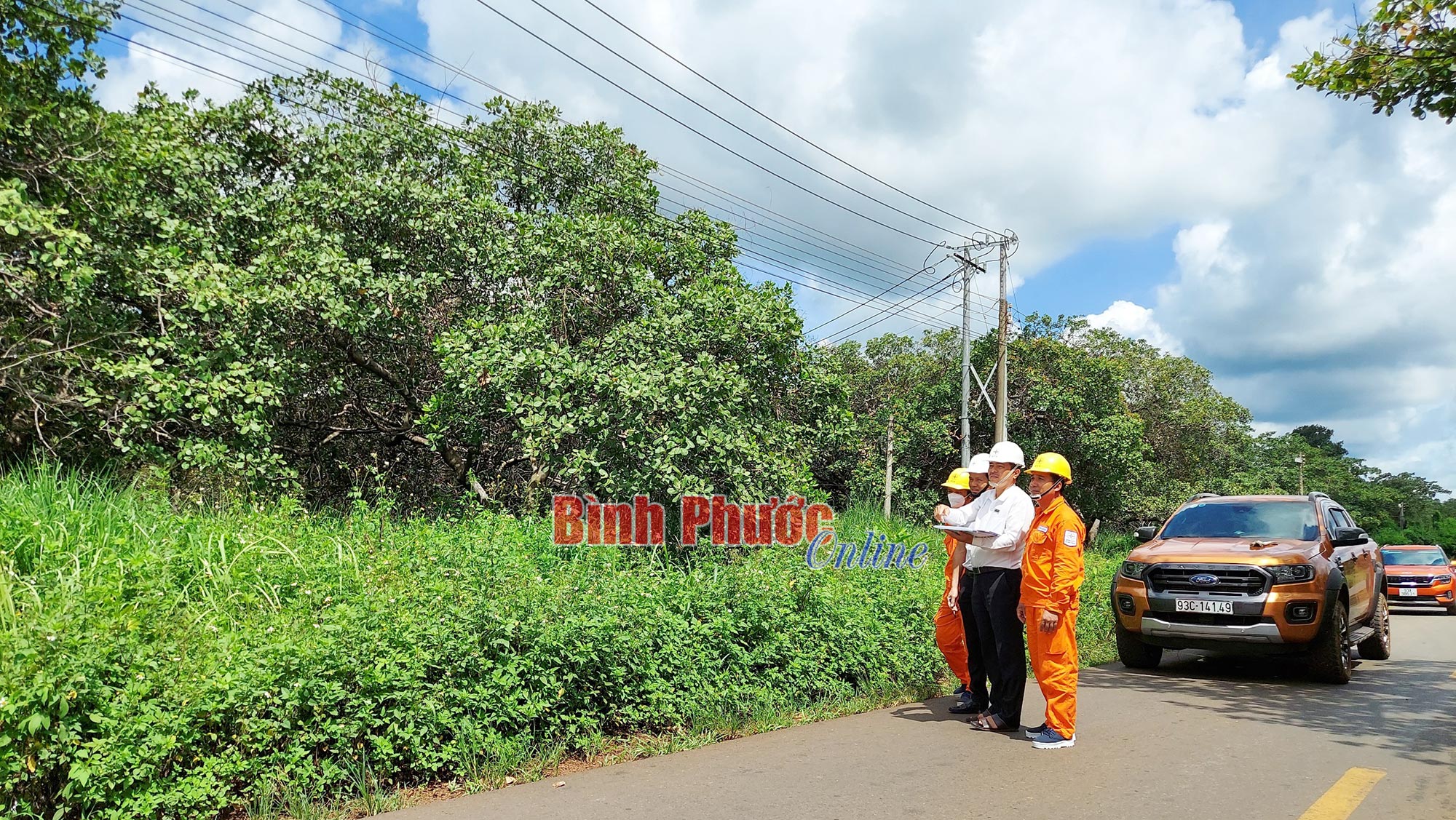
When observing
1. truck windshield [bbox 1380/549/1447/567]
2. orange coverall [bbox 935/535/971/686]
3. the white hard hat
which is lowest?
orange coverall [bbox 935/535/971/686]

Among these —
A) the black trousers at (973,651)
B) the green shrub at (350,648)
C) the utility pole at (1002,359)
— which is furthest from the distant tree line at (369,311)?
the utility pole at (1002,359)

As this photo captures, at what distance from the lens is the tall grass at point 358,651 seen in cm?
402

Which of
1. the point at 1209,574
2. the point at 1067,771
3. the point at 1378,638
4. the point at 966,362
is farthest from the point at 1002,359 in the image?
the point at 1067,771

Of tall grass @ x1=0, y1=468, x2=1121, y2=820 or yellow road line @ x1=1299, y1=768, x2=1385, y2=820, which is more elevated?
tall grass @ x1=0, y1=468, x2=1121, y2=820

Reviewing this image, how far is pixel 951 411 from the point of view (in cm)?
2852

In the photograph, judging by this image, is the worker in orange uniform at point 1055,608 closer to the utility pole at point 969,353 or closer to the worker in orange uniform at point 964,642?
the worker in orange uniform at point 964,642

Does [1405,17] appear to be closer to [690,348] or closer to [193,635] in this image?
[690,348]

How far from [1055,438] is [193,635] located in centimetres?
2688

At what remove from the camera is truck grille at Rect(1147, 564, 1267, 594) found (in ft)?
28.1

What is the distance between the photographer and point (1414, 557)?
2061cm

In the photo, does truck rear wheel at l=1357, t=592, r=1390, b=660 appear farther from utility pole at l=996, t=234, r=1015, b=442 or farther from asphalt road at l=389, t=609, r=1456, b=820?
utility pole at l=996, t=234, r=1015, b=442

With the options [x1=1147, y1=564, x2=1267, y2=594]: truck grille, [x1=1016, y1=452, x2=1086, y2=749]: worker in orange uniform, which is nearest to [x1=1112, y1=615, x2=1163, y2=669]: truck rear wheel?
[x1=1147, y1=564, x2=1267, y2=594]: truck grille

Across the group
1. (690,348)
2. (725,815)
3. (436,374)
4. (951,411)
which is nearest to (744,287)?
(690,348)
